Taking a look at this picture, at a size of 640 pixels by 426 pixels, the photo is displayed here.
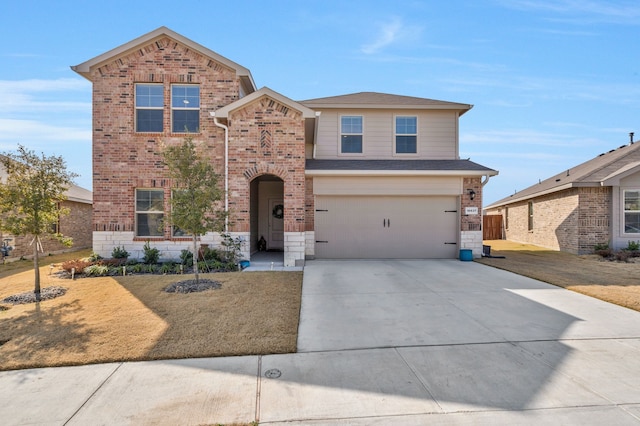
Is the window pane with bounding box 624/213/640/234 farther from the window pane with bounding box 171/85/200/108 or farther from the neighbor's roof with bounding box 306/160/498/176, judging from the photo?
the window pane with bounding box 171/85/200/108

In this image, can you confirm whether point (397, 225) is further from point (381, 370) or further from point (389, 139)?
point (381, 370)

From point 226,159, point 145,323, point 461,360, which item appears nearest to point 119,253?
point 226,159

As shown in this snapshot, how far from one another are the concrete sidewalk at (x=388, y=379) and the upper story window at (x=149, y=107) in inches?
346

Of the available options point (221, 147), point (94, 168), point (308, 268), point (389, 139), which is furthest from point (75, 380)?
point (389, 139)

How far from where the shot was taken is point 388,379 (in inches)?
138

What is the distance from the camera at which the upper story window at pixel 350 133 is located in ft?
44.2

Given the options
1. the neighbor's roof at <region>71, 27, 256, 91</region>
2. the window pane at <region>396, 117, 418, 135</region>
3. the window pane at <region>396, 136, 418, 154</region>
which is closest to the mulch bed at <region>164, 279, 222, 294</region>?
the neighbor's roof at <region>71, 27, 256, 91</region>

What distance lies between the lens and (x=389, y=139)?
13477mm

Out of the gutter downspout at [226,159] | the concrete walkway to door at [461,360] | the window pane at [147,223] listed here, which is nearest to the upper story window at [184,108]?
the gutter downspout at [226,159]

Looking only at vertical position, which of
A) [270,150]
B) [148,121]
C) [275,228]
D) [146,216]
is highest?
[148,121]

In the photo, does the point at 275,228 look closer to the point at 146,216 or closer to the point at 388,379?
the point at 146,216

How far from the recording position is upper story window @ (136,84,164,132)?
432 inches

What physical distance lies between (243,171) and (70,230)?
34.7 feet

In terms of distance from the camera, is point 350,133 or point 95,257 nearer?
point 95,257
